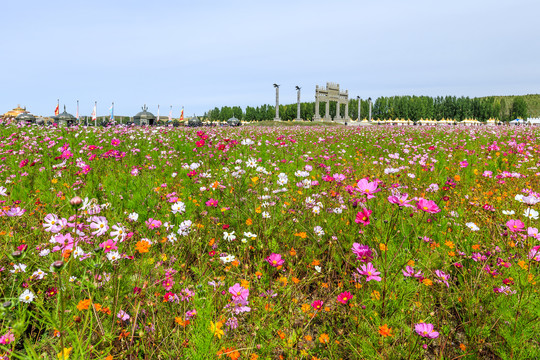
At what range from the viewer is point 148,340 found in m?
1.54

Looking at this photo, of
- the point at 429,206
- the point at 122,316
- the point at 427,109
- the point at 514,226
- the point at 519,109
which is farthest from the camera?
the point at 519,109

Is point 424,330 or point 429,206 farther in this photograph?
point 429,206

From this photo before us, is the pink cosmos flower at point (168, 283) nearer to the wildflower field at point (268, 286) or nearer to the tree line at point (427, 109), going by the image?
the wildflower field at point (268, 286)

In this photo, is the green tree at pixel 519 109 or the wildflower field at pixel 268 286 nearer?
the wildflower field at pixel 268 286

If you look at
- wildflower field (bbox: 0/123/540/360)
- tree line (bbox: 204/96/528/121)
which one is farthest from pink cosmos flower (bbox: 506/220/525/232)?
tree line (bbox: 204/96/528/121)

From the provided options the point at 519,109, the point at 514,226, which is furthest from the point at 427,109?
the point at 514,226

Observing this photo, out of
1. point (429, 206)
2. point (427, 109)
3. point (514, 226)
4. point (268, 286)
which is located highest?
point (427, 109)

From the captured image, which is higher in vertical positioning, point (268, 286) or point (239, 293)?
point (239, 293)

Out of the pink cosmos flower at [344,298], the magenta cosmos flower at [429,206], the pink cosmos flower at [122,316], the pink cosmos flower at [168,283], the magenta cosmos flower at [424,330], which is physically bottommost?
the pink cosmos flower at [122,316]

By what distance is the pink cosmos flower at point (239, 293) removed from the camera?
5.15ft

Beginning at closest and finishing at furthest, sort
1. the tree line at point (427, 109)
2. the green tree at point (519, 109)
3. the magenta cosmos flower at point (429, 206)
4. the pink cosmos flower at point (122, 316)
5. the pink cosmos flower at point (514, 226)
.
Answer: the magenta cosmos flower at point (429, 206)
the pink cosmos flower at point (122, 316)
the pink cosmos flower at point (514, 226)
the tree line at point (427, 109)
the green tree at point (519, 109)

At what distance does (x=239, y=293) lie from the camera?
158 cm

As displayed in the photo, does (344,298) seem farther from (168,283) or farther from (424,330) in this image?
(168,283)

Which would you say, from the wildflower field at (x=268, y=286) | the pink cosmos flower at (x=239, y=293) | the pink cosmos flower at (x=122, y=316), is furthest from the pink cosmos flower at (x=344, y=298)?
the pink cosmos flower at (x=122, y=316)
